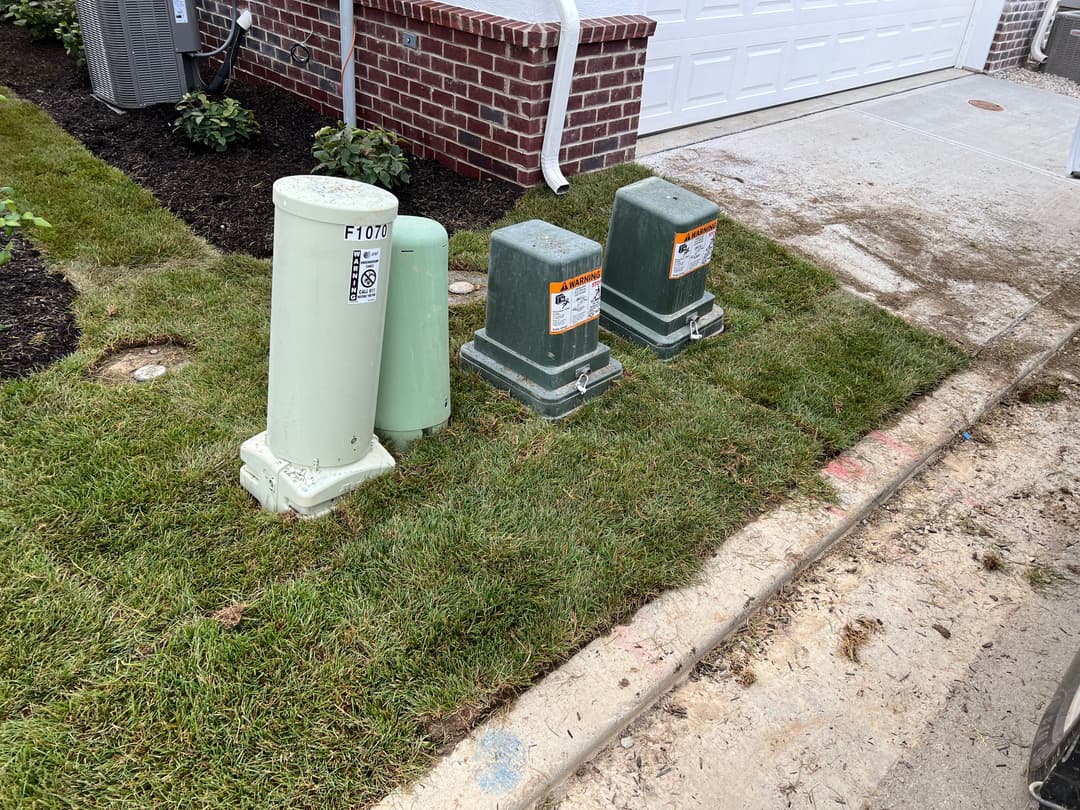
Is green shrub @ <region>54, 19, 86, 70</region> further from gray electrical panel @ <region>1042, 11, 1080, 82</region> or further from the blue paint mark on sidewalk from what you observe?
gray electrical panel @ <region>1042, 11, 1080, 82</region>

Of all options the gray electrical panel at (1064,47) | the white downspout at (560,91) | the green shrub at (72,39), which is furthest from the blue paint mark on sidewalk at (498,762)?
the gray electrical panel at (1064,47)

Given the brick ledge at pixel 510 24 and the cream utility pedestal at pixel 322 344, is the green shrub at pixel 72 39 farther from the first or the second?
the cream utility pedestal at pixel 322 344

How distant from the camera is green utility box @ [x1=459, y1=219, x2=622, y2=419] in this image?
10.3 ft

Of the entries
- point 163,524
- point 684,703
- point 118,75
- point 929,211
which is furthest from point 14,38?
point 684,703

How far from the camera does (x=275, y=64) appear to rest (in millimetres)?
6723

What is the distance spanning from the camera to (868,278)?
15.6 ft

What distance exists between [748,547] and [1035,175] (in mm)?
5600

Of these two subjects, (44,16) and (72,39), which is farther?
(44,16)

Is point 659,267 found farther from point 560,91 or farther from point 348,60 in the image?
point 348,60

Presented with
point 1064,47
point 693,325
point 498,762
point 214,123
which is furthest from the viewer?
point 1064,47

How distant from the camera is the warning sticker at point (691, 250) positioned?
141 inches

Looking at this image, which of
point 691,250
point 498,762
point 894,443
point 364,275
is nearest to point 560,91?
point 691,250

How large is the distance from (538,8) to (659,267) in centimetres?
214

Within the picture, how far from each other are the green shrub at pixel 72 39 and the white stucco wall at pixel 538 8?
3959 mm
